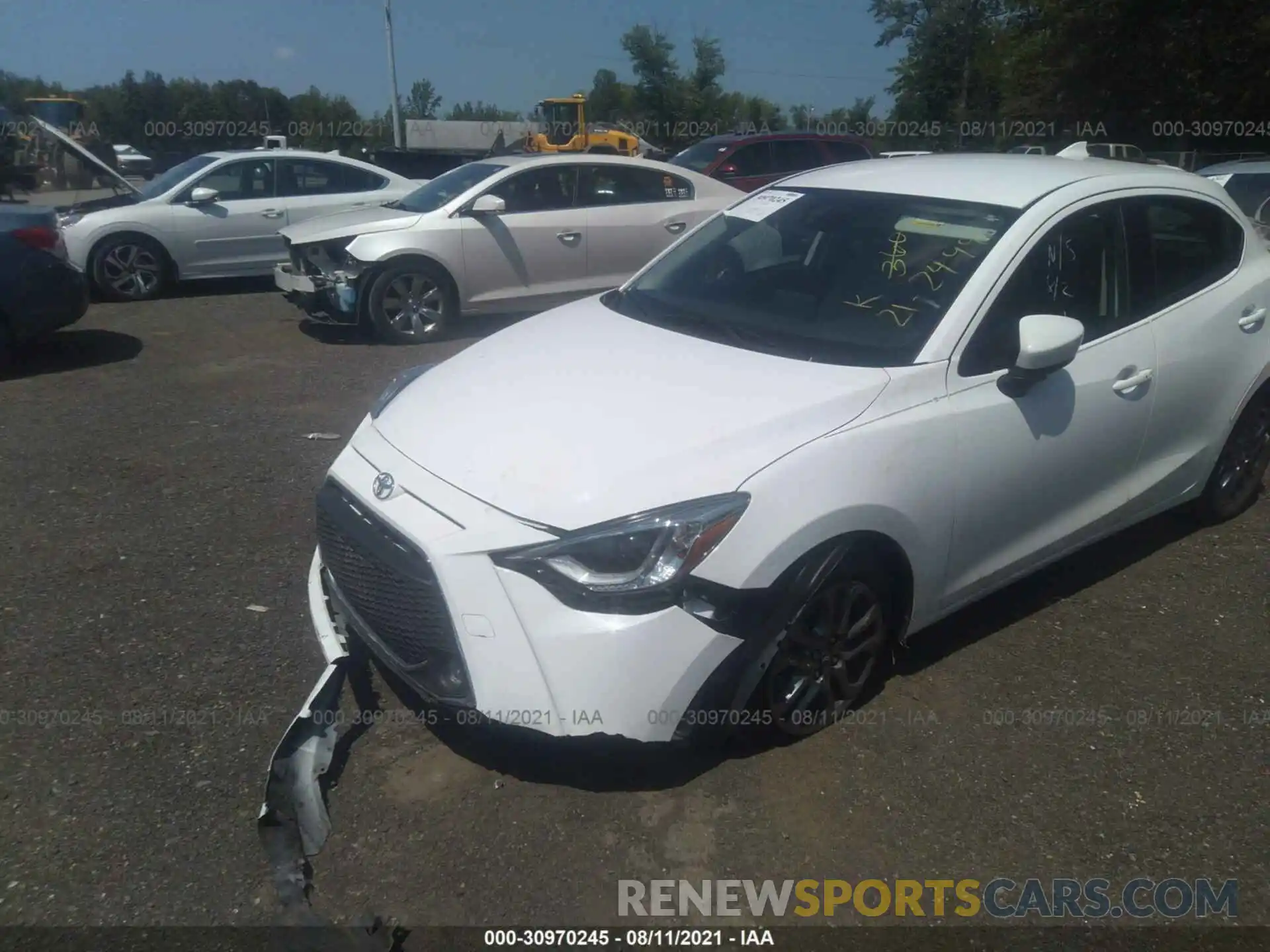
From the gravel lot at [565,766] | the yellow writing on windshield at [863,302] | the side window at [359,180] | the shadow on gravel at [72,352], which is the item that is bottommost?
the gravel lot at [565,766]

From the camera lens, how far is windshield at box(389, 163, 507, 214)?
9094 millimetres

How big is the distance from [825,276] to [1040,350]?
0.88 metres

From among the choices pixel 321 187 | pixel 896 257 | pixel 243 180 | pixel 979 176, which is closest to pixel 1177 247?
pixel 979 176

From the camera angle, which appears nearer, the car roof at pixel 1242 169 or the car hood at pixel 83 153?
the car hood at pixel 83 153

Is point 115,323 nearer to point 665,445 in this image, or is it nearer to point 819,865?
point 665,445

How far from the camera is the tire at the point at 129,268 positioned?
10391 mm

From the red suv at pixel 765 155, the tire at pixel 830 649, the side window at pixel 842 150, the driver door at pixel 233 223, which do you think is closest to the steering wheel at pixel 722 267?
the tire at pixel 830 649

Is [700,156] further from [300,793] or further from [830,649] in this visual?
[300,793]

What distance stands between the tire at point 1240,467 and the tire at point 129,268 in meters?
9.76

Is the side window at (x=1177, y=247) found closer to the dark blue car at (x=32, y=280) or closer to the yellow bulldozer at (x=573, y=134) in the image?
the dark blue car at (x=32, y=280)

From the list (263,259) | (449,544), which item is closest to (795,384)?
(449,544)

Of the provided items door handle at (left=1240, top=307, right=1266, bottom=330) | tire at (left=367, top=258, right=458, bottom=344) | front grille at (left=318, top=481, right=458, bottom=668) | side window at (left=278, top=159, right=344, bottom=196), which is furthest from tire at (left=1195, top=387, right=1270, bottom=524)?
side window at (left=278, top=159, right=344, bottom=196)

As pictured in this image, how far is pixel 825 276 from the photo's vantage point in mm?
3920

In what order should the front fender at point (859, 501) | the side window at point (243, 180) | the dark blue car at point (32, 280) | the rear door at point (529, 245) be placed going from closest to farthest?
the front fender at point (859, 501) < the dark blue car at point (32, 280) < the rear door at point (529, 245) < the side window at point (243, 180)
